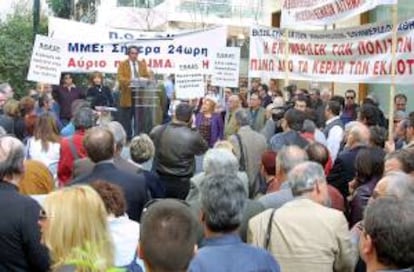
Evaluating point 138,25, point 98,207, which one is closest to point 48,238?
point 98,207

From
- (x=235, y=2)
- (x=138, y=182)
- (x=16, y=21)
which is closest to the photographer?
(x=138, y=182)

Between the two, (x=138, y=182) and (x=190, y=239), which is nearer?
(x=190, y=239)

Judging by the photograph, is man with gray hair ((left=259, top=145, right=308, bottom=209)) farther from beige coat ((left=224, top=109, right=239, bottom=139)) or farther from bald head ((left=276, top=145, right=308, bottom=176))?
beige coat ((left=224, top=109, right=239, bottom=139))

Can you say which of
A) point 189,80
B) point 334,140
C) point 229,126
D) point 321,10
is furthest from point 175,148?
point 189,80

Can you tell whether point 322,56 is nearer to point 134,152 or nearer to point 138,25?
point 134,152

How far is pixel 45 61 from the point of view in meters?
16.1

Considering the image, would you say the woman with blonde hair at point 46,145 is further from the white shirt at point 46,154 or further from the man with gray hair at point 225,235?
the man with gray hair at point 225,235

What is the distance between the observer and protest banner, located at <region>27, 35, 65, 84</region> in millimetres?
15875

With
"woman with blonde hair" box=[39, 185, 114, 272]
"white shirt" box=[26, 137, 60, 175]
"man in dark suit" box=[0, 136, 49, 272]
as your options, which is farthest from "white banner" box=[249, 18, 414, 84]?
"woman with blonde hair" box=[39, 185, 114, 272]

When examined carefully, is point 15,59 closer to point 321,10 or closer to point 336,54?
point 321,10

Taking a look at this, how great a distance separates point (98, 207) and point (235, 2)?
53951 mm

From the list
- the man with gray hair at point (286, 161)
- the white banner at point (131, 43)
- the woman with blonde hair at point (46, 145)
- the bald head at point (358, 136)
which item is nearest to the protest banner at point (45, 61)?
the white banner at point (131, 43)

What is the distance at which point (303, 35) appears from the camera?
1340 cm

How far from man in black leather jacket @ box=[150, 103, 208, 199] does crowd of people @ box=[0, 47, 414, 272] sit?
0.01 meters
